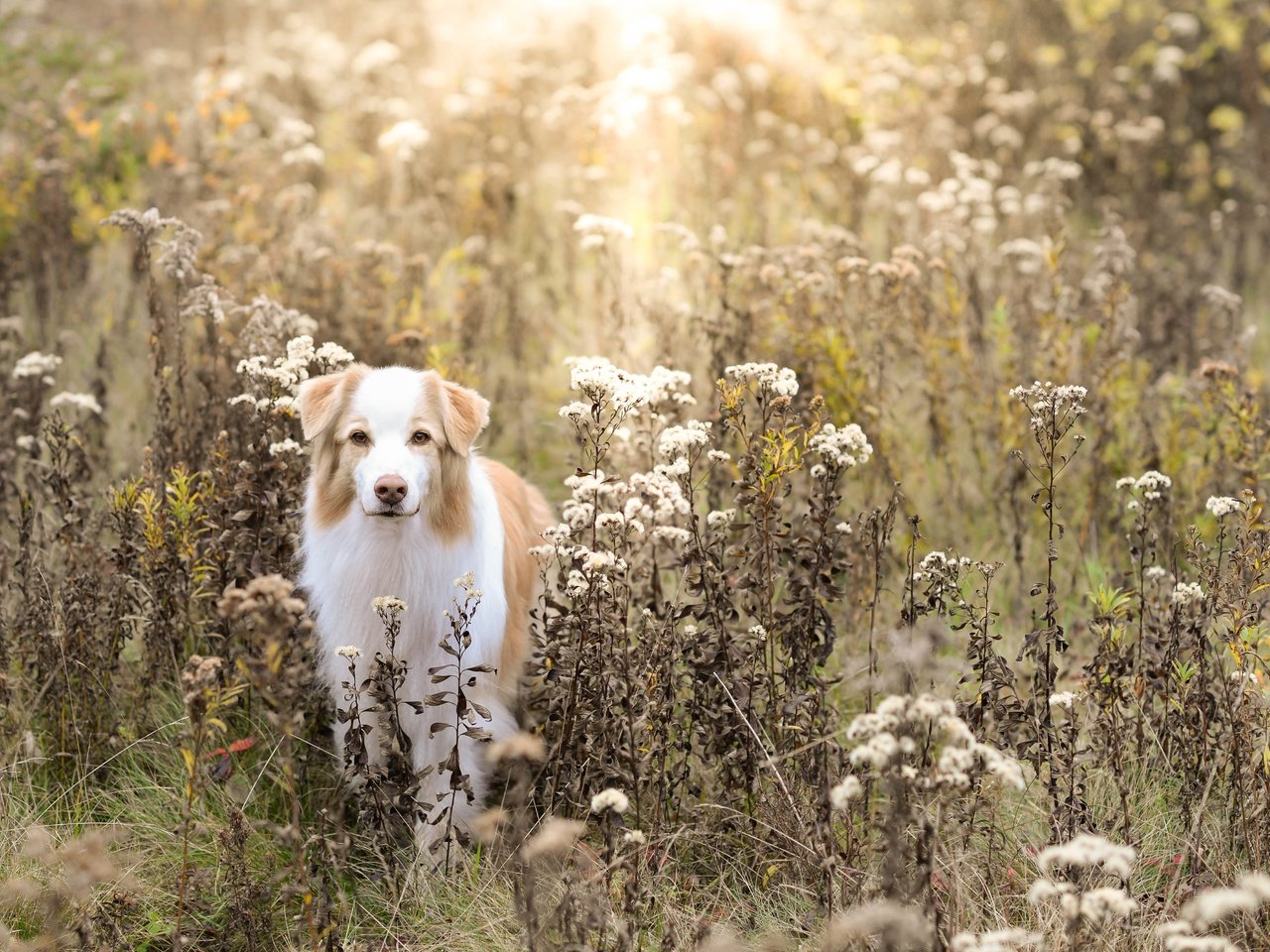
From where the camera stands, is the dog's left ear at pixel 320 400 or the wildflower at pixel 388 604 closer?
the wildflower at pixel 388 604

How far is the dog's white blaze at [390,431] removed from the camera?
3320 millimetres

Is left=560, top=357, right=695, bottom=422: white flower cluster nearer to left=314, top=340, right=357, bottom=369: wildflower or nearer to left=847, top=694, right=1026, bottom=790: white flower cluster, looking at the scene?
left=314, top=340, right=357, bottom=369: wildflower

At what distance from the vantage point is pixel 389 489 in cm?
Result: 327

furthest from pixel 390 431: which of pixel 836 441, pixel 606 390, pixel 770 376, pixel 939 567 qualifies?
pixel 939 567

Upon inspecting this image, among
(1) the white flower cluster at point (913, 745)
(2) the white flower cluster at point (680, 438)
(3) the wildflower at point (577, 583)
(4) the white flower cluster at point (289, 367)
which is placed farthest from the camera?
(4) the white flower cluster at point (289, 367)

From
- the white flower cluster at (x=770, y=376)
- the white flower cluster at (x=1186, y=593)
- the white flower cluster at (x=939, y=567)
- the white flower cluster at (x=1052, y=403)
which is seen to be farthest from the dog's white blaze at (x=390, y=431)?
the white flower cluster at (x=1186, y=593)

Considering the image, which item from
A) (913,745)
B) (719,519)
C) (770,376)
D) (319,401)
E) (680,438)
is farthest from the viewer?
(319,401)

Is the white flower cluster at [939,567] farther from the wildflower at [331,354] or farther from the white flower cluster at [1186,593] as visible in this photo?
the wildflower at [331,354]

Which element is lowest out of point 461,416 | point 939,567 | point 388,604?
point 388,604

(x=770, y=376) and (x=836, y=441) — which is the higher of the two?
(x=770, y=376)

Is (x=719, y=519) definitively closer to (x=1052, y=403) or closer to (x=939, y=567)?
(x=939, y=567)

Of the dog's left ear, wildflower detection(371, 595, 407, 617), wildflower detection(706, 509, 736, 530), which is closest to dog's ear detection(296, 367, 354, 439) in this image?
the dog's left ear

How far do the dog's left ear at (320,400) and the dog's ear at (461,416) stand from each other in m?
0.28

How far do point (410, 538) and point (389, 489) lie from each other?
1.26 feet
